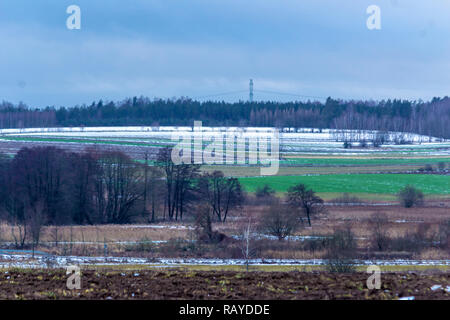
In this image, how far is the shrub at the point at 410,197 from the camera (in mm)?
47844

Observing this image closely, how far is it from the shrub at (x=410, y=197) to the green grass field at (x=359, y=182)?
13.6 feet

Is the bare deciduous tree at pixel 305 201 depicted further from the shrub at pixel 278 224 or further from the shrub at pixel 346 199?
the shrub at pixel 346 199

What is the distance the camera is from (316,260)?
24.5 m

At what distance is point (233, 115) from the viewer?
135 metres

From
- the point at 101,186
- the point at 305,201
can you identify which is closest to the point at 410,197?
the point at 305,201

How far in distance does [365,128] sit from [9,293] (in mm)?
120901

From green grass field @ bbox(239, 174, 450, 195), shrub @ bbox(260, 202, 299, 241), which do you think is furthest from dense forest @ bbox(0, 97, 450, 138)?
shrub @ bbox(260, 202, 299, 241)

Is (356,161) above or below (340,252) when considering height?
above

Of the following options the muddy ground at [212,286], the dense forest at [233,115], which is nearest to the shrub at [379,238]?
the muddy ground at [212,286]

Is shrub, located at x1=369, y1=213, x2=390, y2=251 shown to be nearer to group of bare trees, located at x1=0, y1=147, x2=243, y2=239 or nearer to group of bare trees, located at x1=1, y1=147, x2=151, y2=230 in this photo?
group of bare trees, located at x1=0, y1=147, x2=243, y2=239

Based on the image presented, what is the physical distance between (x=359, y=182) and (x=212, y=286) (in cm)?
4867

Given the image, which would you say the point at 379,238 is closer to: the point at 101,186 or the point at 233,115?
the point at 101,186

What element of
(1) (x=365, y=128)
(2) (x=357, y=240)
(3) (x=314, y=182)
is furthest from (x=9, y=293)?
(1) (x=365, y=128)

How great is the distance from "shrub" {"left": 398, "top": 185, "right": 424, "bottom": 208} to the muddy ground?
118 feet
